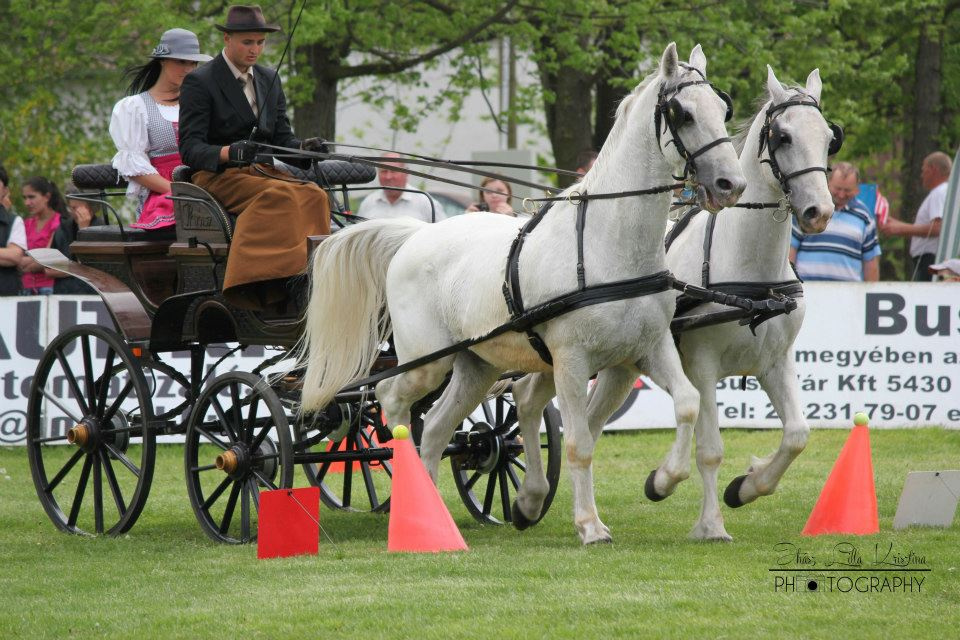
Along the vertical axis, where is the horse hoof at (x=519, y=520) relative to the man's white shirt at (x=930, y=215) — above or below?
below

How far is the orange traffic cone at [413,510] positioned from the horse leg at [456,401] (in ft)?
2.71

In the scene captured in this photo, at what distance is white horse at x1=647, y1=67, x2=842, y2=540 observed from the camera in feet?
21.7

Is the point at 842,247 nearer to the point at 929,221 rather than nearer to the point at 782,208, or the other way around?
the point at 929,221

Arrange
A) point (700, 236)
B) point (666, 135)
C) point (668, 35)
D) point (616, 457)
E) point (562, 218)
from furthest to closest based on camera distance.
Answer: point (668, 35)
point (616, 457)
point (700, 236)
point (562, 218)
point (666, 135)

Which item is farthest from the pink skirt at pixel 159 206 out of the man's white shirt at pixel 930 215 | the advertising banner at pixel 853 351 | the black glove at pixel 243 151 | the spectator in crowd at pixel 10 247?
the man's white shirt at pixel 930 215

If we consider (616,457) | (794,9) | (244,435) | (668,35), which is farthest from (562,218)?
(794,9)

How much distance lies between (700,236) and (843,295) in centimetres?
484

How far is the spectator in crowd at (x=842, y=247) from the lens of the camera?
11.6 m

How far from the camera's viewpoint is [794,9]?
1869cm

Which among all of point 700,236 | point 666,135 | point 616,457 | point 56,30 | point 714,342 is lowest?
point 616,457

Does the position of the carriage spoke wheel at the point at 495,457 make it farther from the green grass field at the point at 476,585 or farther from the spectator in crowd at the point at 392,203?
the spectator in crowd at the point at 392,203

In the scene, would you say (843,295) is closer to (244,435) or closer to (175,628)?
(244,435)

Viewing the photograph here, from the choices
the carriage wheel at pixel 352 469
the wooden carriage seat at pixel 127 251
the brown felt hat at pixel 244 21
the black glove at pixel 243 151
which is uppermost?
the brown felt hat at pixel 244 21

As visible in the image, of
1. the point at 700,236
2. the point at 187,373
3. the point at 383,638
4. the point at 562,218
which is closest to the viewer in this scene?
the point at 383,638
